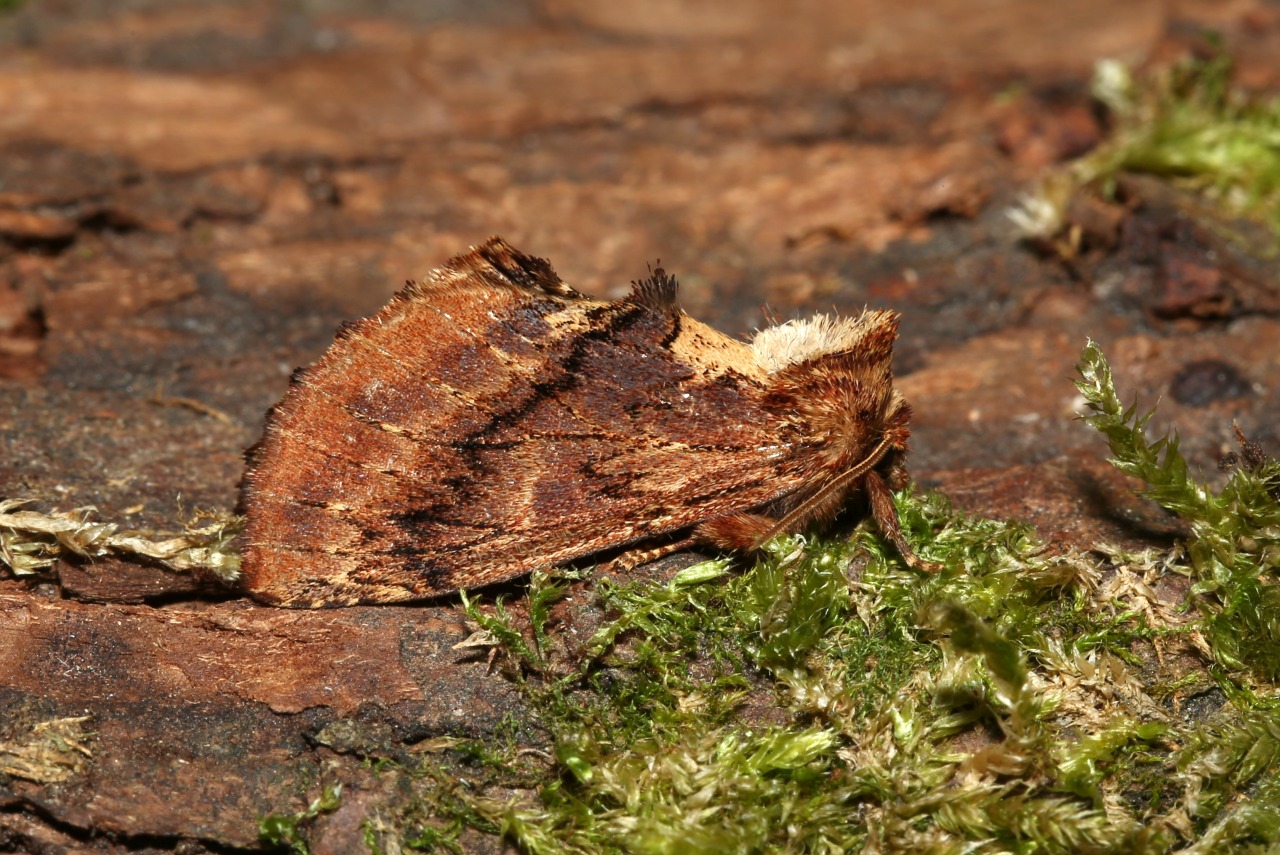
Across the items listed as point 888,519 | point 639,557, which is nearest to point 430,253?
point 639,557

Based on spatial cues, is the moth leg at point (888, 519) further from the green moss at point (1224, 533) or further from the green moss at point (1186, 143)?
the green moss at point (1186, 143)

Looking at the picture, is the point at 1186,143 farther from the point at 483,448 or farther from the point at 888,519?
the point at 483,448

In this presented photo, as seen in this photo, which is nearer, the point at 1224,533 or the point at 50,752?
the point at 50,752

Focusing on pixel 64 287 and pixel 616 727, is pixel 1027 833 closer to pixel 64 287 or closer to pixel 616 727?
pixel 616 727

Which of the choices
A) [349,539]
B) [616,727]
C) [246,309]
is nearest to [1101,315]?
[616,727]

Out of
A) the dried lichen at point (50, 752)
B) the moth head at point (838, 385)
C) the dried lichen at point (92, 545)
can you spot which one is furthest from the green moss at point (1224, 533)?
the dried lichen at point (50, 752)

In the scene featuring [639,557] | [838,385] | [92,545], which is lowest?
[92,545]
